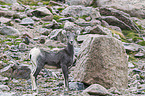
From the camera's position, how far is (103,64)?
9188mm

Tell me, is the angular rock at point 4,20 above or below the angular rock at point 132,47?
above

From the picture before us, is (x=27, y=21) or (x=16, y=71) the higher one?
(x=27, y=21)

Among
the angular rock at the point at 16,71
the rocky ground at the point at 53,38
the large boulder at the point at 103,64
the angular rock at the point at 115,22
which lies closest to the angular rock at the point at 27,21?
the rocky ground at the point at 53,38

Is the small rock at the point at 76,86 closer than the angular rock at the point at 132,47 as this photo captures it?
Yes

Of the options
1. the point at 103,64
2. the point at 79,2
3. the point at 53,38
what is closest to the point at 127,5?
the point at 79,2

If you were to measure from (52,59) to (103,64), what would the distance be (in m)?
2.07

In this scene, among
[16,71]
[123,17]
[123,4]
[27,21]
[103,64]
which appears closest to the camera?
[103,64]

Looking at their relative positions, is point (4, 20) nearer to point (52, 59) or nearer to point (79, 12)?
point (79, 12)

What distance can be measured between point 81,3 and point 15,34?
11186 millimetres

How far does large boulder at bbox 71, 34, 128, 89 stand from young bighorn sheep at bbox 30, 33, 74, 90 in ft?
3.58

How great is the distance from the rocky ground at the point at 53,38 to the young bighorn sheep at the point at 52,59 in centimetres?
32

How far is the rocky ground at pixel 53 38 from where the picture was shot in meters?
8.88

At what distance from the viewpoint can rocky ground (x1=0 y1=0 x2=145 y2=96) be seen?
8.88 meters

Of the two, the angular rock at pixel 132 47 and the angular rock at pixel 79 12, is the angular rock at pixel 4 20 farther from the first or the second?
the angular rock at pixel 132 47
